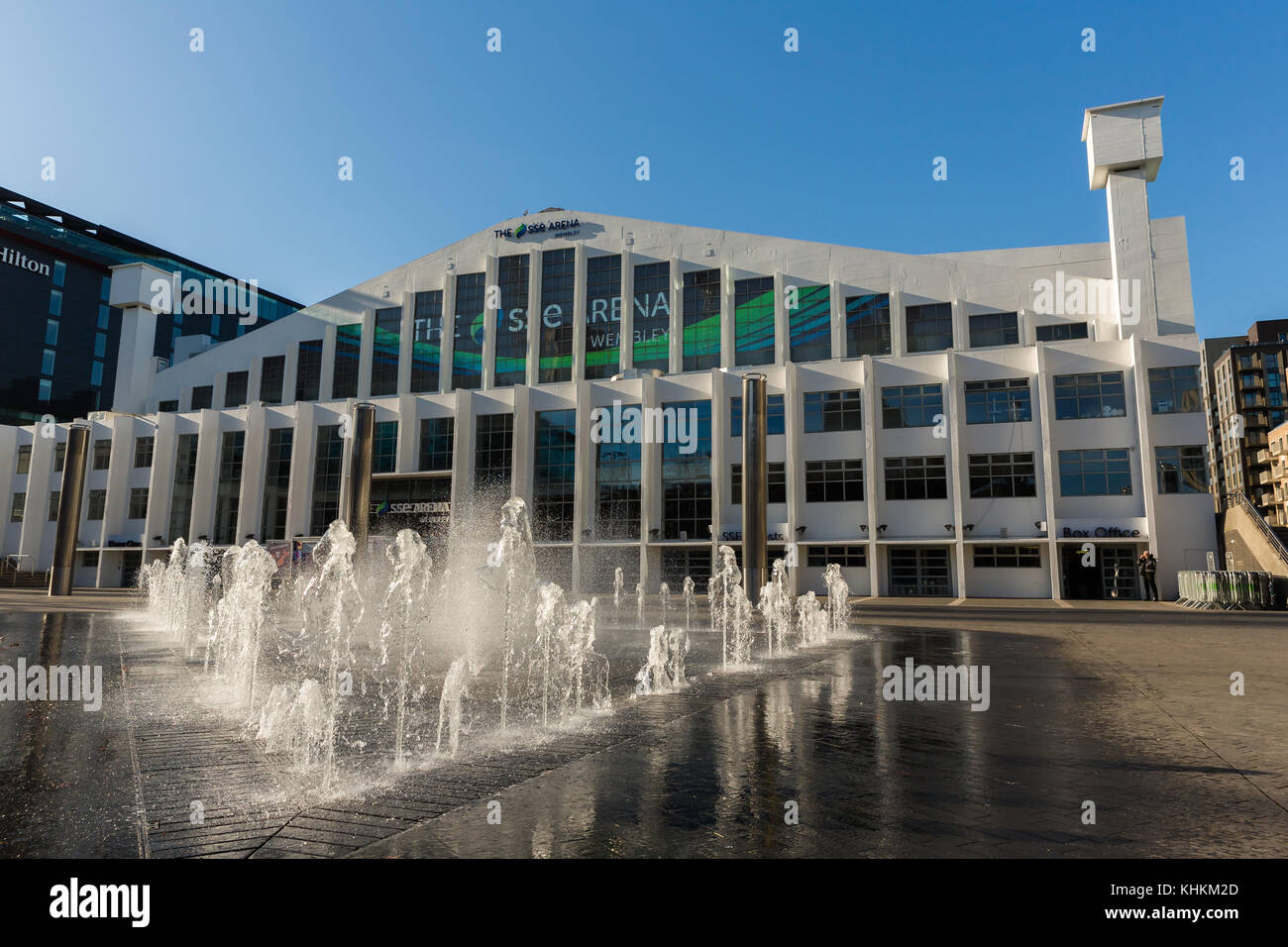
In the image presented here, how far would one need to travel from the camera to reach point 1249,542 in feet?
89.5

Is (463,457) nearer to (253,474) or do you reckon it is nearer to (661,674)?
(253,474)

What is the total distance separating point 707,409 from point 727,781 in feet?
104

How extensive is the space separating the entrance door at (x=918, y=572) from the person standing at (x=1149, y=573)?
23.8ft

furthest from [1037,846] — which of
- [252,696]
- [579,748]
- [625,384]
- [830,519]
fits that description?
[625,384]

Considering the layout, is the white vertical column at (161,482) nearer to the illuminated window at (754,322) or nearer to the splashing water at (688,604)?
the splashing water at (688,604)

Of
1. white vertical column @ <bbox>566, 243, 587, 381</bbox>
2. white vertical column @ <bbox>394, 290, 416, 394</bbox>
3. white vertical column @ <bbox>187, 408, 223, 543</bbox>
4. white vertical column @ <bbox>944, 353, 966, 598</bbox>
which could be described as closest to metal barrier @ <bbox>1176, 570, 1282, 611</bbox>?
white vertical column @ <bbox>944, 353, 966, 598</bbox>

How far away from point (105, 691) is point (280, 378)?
139 feet

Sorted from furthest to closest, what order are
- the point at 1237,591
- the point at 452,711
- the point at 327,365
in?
the point at 327,365 < the point at 1237,591 < the point at 452,711

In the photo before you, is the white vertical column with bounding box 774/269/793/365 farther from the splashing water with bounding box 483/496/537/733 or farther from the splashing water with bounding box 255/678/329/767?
the splashing water with bounding box 255/678/329/767

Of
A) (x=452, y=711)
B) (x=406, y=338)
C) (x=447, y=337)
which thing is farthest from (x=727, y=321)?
(x=452, y=711)

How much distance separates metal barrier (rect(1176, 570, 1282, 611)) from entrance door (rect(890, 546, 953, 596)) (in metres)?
9.58

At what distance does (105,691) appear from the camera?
8625 millimetres

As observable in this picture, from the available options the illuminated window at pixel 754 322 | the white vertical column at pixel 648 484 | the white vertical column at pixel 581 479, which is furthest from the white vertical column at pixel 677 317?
the white vertical column at pixel 581 479
